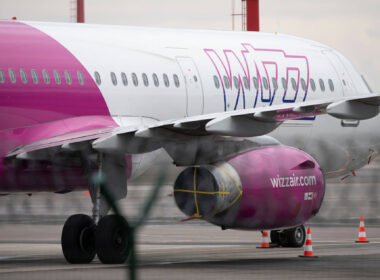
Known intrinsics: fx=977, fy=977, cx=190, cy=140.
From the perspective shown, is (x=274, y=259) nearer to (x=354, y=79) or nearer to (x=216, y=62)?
(x=216, y=62)

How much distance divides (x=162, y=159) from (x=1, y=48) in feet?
29.0

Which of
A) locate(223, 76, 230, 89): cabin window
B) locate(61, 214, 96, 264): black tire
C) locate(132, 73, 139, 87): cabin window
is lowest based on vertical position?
locate(61, 214, 96, 264): black tire

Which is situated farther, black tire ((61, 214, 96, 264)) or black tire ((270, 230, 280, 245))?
black tire ((270, 230, 280, 245))

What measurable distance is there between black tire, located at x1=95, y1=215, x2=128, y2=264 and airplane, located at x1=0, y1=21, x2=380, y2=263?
2cm

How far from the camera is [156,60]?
19750 mm

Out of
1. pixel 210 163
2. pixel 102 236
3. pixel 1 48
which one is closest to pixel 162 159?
pixel 210 163

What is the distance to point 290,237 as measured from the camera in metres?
21.3

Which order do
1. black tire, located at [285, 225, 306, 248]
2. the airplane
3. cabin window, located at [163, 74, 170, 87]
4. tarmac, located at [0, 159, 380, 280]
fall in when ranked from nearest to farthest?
tarmac, located at [0, 159, 380, 280] → the airplane → cabin window, located at [163, 74, 170, 87] → black tire, located at [285, 225, 306, 248]

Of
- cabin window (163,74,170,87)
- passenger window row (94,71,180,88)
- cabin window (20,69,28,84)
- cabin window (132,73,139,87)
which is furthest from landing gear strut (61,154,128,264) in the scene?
cabin window (163,74,170,87)

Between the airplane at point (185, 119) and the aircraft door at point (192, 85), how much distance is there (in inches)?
1.1

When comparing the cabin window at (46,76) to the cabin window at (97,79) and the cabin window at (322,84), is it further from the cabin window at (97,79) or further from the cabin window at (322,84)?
the cabin window at (322,84)

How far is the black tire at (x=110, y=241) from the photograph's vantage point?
1592 cm

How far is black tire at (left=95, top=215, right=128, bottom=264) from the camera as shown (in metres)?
15.9

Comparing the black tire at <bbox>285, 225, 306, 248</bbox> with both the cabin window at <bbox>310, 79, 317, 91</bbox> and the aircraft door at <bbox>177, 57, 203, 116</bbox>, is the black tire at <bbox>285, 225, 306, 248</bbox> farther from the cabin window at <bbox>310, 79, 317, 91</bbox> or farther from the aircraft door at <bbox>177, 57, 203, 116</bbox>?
the aircraft door at <bbox>177, 57, 203, 116</bbox>
